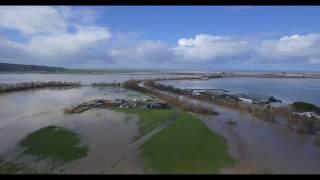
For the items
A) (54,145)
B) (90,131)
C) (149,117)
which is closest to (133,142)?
(54,145)

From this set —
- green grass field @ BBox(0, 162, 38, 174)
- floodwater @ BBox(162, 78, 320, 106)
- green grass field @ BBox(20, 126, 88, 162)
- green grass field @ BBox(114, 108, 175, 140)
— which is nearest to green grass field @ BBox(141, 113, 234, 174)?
green grass field @ BBox(114, 108, 175, 140)

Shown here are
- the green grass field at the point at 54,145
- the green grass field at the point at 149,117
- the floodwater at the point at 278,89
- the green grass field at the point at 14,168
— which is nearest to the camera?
the green grass field at the point at 14,168

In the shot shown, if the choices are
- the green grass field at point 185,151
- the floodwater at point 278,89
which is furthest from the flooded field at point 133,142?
the floodwater at point 278,89

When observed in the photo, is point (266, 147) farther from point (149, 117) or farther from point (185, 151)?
point (149, 117)

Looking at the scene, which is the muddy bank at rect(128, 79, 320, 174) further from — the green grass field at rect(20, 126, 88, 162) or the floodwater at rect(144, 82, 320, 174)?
the green grass field at rect(20, 126, 88, 162)

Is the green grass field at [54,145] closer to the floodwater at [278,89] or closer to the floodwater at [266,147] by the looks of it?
the floodwater at [266,147]

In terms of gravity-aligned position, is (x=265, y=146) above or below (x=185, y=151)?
below

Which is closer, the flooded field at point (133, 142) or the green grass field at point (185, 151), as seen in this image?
the green grass field at point (185, 151)
